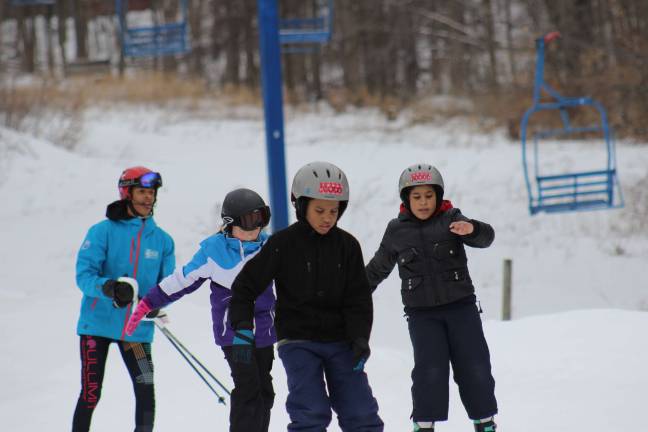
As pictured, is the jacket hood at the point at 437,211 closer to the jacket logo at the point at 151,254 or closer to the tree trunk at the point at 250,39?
the jacket logo at the point at 151,254

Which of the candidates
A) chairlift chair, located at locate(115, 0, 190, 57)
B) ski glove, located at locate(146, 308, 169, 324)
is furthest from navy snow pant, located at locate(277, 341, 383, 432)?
chairlift chair, located at locate(115, 0, 190, 57)

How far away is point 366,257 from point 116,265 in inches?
328

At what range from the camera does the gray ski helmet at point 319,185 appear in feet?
12.4

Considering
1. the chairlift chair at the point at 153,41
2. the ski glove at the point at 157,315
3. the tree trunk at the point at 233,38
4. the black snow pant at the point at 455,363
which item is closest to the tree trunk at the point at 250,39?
the tree trunk at the point at 233,38

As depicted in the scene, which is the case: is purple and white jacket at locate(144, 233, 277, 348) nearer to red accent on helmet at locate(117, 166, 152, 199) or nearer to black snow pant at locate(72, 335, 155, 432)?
black snow pant at locate(72, 335, 155, 432)

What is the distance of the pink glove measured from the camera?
4.30 m

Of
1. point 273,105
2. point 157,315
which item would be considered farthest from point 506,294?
point 157,315

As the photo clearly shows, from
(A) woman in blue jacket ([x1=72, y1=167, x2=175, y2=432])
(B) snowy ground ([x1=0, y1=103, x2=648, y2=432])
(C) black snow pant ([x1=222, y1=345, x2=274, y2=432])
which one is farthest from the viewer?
(B) snowy ground ([x1=0, y1=103, x2=648, y2=432])

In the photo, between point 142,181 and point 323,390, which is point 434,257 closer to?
point 323,390

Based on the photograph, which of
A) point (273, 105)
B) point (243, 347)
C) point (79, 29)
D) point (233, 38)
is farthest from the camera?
point (233, 38)

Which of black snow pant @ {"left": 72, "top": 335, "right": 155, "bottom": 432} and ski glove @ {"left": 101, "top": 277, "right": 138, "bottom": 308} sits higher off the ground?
ski glove @ {"left": 101, "top": 277, "right": 138, "bottom": 308}

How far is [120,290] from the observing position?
4.41m

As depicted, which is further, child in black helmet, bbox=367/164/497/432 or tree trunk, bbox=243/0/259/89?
tree trunk, bbox=243/0/259/89

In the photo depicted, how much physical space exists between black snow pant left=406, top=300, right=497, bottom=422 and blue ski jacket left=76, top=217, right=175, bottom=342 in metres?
1.35
